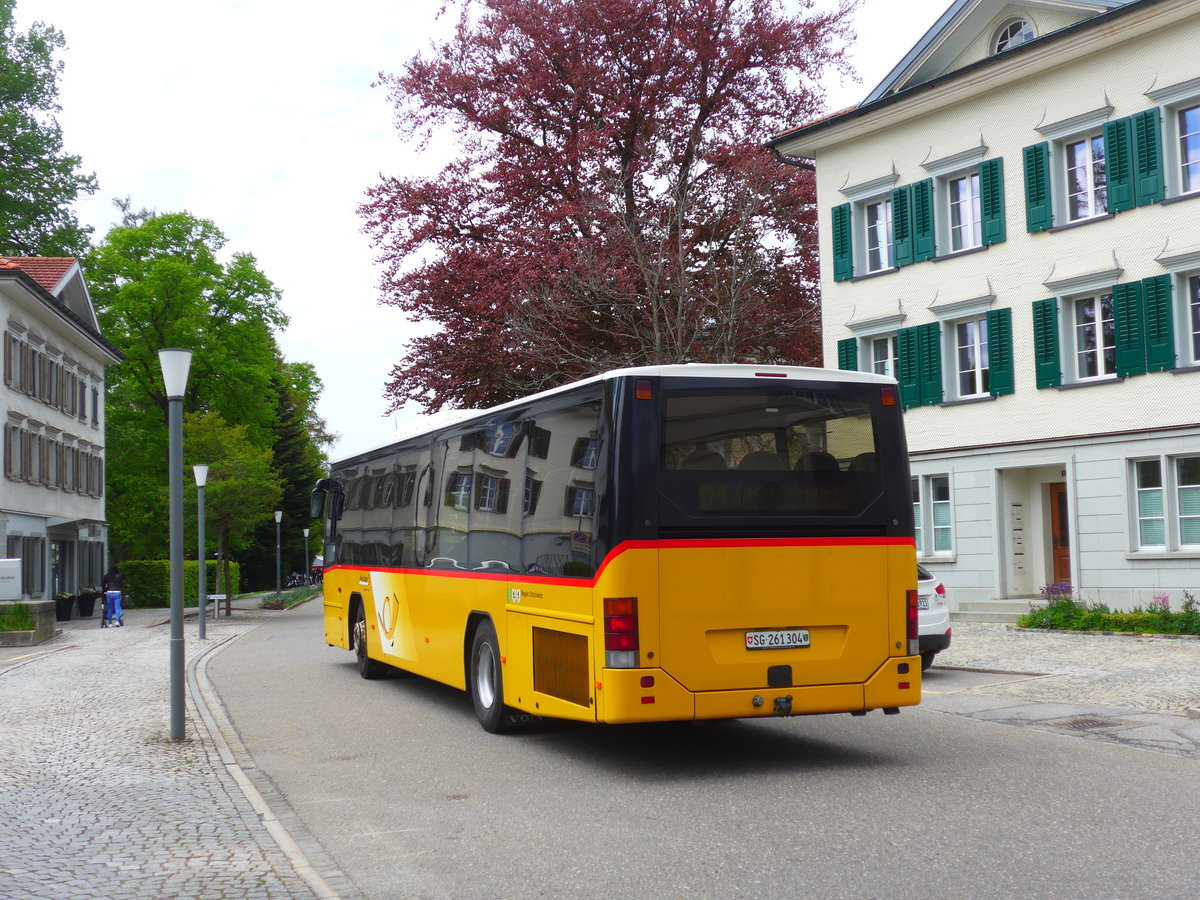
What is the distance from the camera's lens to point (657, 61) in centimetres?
3011

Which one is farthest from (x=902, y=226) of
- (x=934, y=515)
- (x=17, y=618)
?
(x=17, y=618)

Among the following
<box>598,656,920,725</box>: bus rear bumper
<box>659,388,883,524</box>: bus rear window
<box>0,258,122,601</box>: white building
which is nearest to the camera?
<box>598,656,920,725</box>: bus rear bumper

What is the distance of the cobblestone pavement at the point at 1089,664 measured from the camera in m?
13.0

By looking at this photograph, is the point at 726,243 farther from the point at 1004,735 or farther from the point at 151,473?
the point at 151,473

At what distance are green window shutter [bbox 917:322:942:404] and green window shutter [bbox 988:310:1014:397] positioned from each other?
4.27 feet

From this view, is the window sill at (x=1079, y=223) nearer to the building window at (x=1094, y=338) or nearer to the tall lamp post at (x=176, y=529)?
the building window at (x=1094, y=338)

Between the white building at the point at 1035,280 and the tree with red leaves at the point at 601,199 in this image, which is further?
the tree with red leaves at the point at 601,199

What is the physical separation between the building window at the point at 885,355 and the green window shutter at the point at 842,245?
1.59 m

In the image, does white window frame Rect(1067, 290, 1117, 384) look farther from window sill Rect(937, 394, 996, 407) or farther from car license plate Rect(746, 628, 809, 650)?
car license plate Rect(746, 628, 809, 650)

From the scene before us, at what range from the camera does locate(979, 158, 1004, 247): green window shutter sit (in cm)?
Result: 2553

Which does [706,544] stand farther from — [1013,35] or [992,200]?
[1013,35]

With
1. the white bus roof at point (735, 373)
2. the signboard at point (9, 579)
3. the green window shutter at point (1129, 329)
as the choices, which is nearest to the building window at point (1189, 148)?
the green window shutter at point (1129, 329)

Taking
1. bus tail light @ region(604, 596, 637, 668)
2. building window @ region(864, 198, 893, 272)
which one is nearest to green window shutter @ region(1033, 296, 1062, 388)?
building window @ region(864, 198, 893, 272)

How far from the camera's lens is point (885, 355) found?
28.6m
